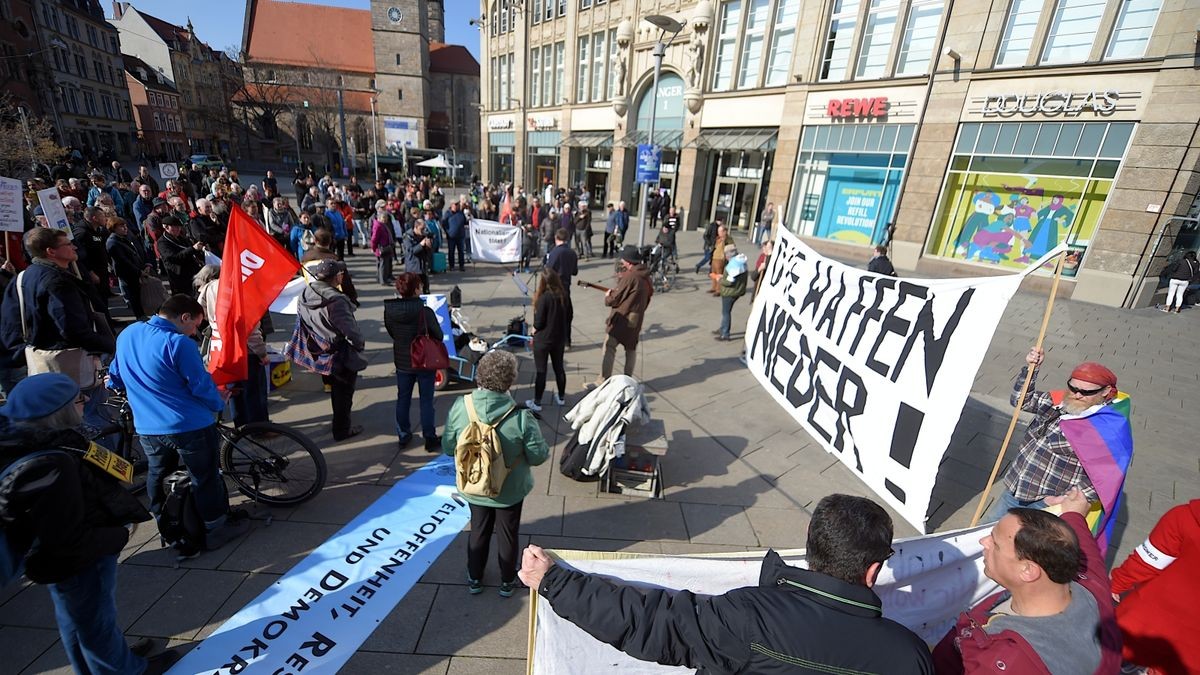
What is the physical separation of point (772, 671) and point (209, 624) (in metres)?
3.43

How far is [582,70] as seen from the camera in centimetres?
2659

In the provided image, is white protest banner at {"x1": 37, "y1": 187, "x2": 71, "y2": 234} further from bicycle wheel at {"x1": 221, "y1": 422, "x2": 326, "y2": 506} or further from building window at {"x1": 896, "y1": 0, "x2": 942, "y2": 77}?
building window at {"x1": 896, "y1": 0, "x2": 942, "y2": 77}

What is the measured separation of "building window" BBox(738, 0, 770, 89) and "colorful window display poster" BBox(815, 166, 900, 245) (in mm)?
5103

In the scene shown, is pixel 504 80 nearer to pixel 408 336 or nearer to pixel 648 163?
pixel 648 163

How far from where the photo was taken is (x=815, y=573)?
63.6 inches

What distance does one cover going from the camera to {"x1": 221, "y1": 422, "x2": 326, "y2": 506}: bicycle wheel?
4078mm

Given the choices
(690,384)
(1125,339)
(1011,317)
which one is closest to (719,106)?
(1011,317)

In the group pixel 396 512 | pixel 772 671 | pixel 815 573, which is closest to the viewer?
pixel 772 671

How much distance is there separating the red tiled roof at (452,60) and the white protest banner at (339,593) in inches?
2817

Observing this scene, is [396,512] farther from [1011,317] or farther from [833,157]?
[833,157]

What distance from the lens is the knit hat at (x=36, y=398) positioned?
2.17m

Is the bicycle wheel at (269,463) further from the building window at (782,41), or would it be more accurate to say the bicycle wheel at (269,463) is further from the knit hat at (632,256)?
the building window at (782,41)

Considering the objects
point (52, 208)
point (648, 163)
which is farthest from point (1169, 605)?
point (648, 163)

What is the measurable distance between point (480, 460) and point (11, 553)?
1.94 meters
